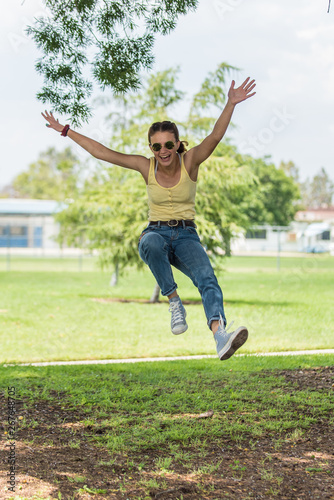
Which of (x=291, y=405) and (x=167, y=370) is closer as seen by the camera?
(x=291, y=405)

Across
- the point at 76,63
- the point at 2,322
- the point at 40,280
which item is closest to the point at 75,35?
the point at 76,63

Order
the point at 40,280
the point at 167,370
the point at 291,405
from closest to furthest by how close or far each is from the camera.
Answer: the point at 291,405 → the point at 167,370 → the point at 40,280

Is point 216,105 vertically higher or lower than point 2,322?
higher

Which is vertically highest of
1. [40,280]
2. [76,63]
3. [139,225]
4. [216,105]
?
[216,105]

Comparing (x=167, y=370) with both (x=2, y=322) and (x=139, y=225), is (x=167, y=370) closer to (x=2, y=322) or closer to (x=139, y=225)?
(x=2, y=322)

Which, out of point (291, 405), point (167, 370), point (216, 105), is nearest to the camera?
point (291, 405)

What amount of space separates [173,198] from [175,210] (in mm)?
93

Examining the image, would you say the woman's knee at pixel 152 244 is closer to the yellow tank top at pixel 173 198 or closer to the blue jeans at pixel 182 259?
the blue jeans at pixel 182 259

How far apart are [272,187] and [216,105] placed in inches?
1915

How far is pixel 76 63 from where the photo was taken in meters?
6.04

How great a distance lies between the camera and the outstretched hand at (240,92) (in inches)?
175

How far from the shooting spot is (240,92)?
447 centimetres

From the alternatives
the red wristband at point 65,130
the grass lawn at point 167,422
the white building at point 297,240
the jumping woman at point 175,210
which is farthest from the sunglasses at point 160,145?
the white building at point 297,240

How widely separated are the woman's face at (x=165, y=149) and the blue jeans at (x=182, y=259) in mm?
508
